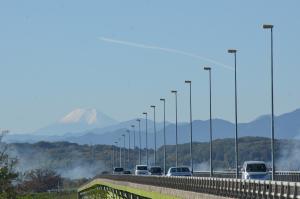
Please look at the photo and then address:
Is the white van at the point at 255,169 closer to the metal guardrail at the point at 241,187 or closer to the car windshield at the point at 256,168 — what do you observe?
the car windshield at the point at 256,168

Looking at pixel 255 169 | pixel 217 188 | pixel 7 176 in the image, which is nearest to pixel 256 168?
pixel 255 169

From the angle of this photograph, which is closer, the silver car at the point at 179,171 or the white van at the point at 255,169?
the white van at the point at 255,169

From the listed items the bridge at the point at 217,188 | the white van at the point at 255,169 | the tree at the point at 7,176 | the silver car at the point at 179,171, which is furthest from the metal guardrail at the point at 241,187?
the silver car at the point at 179,171

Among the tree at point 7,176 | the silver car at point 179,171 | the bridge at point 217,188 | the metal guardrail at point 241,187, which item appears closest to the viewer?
the metal guardrail at point 241,187

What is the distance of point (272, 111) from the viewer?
83.4m

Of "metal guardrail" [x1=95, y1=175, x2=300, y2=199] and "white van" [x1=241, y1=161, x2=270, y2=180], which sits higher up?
"white van" [x1=241, y1=161, x2=270, y2=180]

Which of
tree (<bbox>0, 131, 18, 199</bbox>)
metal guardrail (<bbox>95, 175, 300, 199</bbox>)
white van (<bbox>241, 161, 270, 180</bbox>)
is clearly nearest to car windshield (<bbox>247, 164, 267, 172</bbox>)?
white van (<bbox>241, 161, 270, 180</bbox>)

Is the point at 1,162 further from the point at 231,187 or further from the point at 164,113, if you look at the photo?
the point at 164,113

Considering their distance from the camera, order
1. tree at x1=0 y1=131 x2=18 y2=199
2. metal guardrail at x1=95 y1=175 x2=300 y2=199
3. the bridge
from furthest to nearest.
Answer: tree at x1=0 y1=131 x2=18 y2=199
the bridge
metal guardrail at x1=95 y1=175 x2=300 y2=199

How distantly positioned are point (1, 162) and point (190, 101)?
2911 centimetres

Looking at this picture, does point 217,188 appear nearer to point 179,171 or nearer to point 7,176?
point 7,176

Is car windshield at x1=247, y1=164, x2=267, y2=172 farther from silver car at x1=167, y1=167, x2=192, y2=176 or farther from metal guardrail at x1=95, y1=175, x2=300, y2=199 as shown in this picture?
silver car at x1=167, y1=167, x2=192, y2=176

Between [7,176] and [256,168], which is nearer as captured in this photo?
[256,168]

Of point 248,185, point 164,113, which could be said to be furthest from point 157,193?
point 164,113
